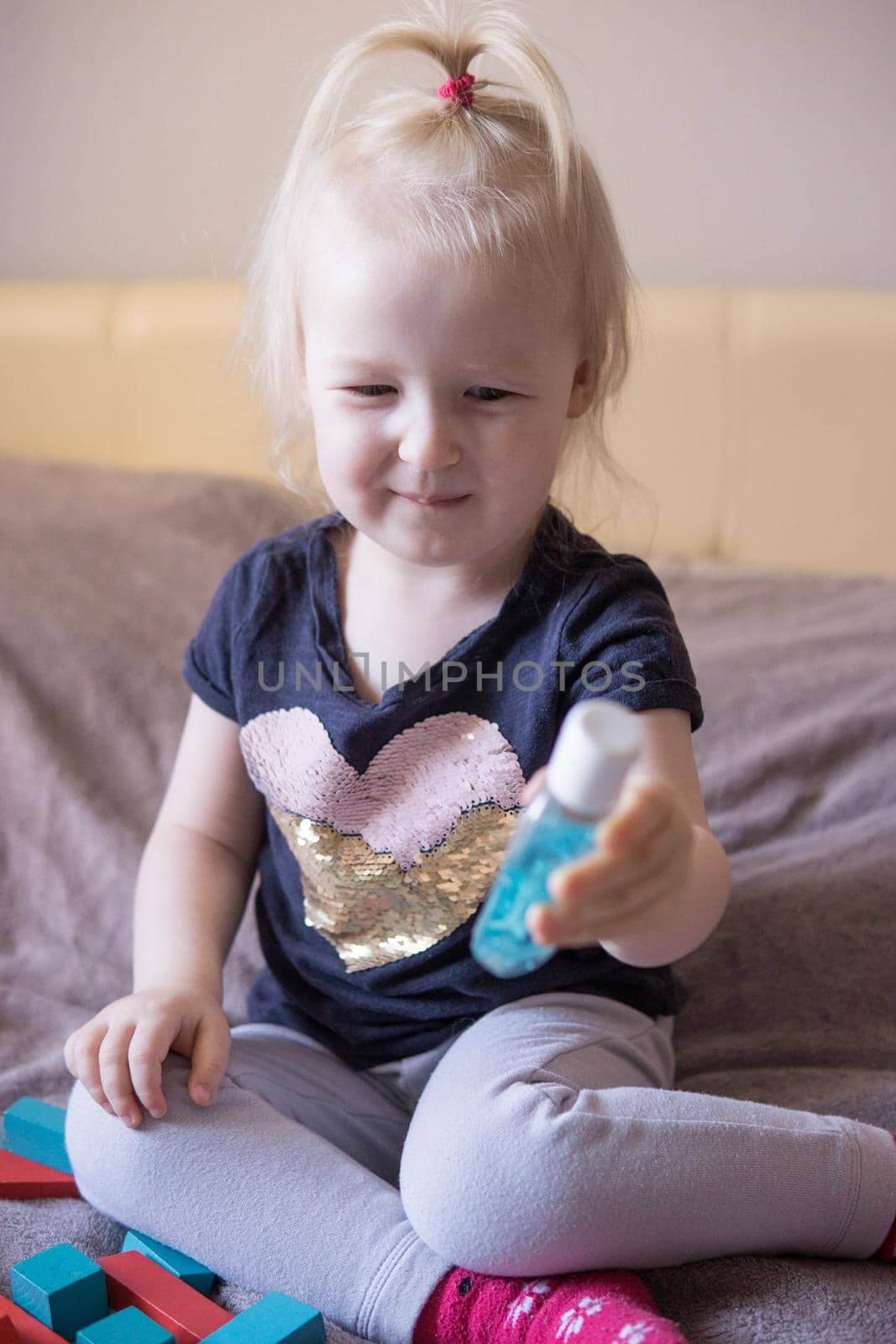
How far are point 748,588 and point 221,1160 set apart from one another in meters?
0.87

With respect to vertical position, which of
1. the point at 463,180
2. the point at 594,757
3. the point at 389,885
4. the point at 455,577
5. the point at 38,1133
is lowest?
the point at 38,1133

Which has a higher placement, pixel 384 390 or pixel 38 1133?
pixel 384 390

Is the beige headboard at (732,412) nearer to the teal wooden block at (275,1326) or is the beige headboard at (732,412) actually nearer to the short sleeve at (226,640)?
the short sleeve at (226,640)

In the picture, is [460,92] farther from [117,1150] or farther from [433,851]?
[117,1150]

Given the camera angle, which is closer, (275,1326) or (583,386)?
(275,1326)

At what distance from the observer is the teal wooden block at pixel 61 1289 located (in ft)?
2.09

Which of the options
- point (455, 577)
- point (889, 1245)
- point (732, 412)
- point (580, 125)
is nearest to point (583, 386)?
point (455, 577)

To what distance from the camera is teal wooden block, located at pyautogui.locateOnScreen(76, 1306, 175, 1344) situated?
62cm

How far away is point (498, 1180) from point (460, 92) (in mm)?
607

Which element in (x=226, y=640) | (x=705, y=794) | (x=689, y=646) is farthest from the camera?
(x=689, y=646)

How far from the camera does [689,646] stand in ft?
4.15

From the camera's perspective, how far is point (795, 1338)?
621mm

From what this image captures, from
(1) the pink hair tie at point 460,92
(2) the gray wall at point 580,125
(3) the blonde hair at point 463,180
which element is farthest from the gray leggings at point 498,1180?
(2) the gray wall at point 580,125

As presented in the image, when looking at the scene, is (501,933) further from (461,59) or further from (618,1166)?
(461,59)
